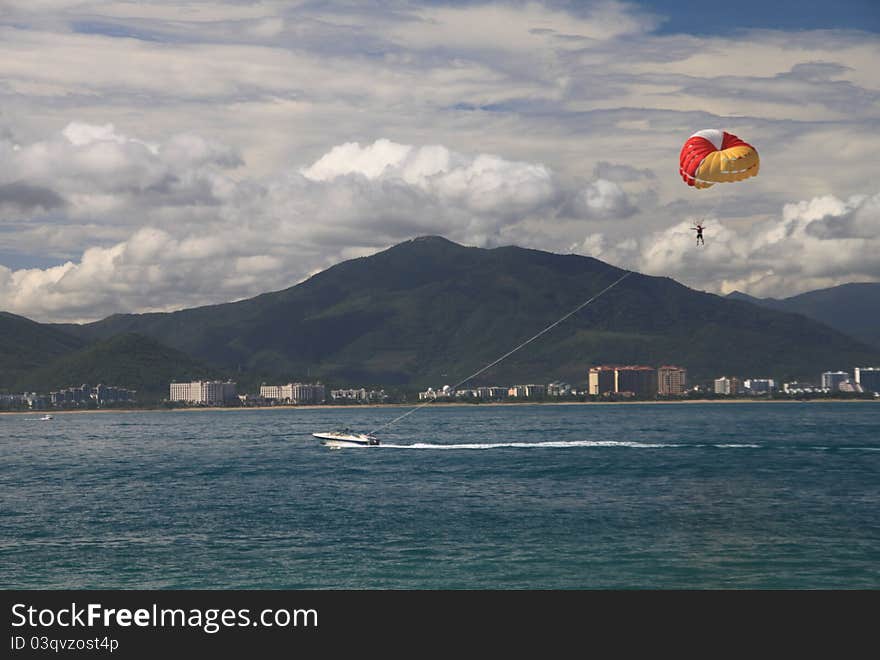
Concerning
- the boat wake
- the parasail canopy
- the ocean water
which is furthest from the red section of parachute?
the boat wake

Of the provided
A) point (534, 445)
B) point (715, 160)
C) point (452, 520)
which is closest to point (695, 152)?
point (715, 160)

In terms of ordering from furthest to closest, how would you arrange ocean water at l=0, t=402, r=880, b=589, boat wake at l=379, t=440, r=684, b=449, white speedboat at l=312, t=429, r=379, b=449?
white speedboat at l=312, t=429, r=379, b=449, boat wake at l=379, t=440, r=684, b=449, ocean water at l=0, t=402, r=880, b=589

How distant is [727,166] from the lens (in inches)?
1676

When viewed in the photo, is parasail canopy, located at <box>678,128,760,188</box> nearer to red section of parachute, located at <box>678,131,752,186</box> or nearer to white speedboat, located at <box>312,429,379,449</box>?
red section of parachute, located at <box>678,131,752,186</box>

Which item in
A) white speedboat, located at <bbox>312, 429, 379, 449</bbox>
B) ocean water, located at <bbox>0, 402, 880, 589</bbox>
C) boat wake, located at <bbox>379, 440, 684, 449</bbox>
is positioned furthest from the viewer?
white speedboat, located at <bbox>312, 429, 379, 449</bbox>

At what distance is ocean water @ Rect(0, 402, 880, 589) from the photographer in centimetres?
3167

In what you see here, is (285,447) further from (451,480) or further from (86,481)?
(451,480)

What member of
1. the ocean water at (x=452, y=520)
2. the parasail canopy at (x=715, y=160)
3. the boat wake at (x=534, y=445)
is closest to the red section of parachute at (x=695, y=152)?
the parasail canopy at (x=715, y=160)

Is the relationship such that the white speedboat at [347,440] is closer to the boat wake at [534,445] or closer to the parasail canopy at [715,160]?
the boat wake at [534,445]

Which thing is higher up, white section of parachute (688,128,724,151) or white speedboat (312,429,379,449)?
white section of parachute (688,128,724,151)

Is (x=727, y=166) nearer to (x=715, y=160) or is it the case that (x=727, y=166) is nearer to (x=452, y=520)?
(x=715, y=160)

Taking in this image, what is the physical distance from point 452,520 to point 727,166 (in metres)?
20.3
